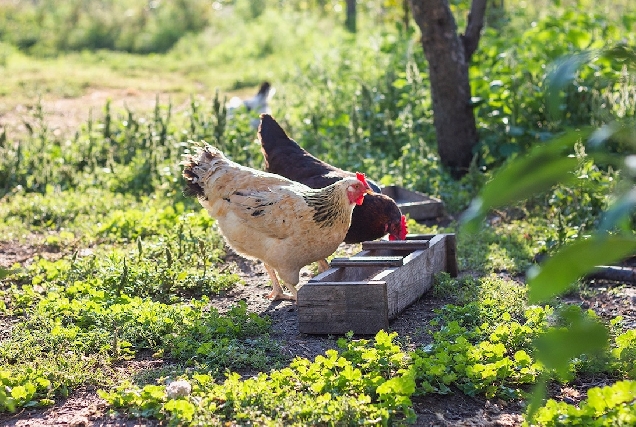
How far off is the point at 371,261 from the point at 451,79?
4.07 metres

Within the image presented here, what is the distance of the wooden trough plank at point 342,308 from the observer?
4641mm

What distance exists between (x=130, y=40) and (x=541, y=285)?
21.5 meters

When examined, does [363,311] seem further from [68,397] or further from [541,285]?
[541,285]

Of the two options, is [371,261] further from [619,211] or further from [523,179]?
[619,211]

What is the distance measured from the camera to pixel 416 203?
745 cm

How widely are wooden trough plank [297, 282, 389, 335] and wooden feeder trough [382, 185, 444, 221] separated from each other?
8.97ft

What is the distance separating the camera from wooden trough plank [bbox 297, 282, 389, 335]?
15.2 feet

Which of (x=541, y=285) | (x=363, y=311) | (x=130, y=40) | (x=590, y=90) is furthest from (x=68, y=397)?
(x=130, y=40)

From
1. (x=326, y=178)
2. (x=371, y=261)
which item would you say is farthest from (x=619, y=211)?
(x=326, y=178)

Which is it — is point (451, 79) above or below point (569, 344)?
below

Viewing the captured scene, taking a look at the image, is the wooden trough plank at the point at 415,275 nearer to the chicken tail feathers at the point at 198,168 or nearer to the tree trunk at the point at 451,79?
the chicken tail feathers at the point at 198,168

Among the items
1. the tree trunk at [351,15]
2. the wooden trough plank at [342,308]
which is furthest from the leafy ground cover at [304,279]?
the tree trunk at [351,15]

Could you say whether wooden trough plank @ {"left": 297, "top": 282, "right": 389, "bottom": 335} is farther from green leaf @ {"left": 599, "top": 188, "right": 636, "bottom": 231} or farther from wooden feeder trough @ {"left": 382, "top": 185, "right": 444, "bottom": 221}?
green leaf @ {"left": 599, "top": 188, "right": 636, "bottom": 231}

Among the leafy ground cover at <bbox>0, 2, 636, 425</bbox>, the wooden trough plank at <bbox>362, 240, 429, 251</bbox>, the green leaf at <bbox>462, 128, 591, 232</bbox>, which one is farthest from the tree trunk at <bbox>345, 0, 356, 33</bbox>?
the green leaf at <bbox>462, 128, 591, 232</bbox>
